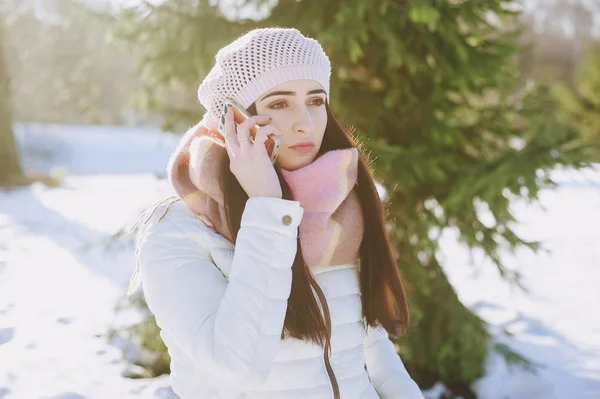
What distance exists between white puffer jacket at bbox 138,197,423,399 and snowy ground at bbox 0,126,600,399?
50 centimetres

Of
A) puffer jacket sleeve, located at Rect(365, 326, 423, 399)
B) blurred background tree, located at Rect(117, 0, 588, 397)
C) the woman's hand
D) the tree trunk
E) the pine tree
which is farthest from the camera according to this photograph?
the pine tree

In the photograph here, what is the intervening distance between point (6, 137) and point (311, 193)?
11.3 meters

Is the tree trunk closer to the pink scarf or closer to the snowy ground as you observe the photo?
the snowy ground

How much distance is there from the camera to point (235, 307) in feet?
4.95

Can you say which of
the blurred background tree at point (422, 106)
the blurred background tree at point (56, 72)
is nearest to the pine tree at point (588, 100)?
the blurred background tree at point (422, 106)

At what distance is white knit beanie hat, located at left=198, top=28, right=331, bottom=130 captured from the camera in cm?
190

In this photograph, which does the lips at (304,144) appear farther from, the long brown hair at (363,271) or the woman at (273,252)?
the long brown hair at (363,271)

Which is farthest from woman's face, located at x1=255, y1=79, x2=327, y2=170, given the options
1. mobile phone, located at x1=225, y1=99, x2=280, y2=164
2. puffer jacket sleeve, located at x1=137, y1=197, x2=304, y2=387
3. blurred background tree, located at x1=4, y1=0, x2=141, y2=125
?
blurred background tree, located at x1=4, y1=0, x2=141, y2=125

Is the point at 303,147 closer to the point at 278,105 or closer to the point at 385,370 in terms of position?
the point at 278,105

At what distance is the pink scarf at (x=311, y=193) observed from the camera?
1.75 metres

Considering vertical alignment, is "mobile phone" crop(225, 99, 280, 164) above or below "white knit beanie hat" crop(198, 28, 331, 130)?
below

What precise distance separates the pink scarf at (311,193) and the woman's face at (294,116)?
0.05m

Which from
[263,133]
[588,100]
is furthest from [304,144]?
[588,100]

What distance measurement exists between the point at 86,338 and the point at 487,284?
17.5 ft
